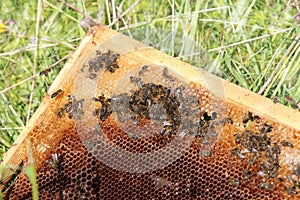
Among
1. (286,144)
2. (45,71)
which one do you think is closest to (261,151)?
(286,144)

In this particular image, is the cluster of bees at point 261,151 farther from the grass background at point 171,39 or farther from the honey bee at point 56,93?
the honey bee at point 56,93

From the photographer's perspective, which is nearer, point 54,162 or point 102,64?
point 54,162

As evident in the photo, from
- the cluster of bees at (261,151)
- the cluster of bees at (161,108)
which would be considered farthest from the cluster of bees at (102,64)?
the cluster of bees at (261,151)

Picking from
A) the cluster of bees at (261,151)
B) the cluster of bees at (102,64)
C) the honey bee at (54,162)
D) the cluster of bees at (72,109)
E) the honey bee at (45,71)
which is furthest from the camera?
the honey bee at (45,71)

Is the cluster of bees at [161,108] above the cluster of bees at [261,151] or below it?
above

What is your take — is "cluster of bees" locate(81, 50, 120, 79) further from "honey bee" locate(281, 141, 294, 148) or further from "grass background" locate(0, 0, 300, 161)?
"honey bee" locate(281, 141, 294, 148)

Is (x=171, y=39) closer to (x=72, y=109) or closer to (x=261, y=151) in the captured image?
(x=72, y=109)

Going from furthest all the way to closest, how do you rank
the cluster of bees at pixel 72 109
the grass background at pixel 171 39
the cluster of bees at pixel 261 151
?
the grass background at pixel 171 39 → the cluster of bees at pixel 72 109 → the cluster of bees at pixel 261 151

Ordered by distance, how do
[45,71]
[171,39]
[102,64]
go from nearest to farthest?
[102,64] < [45,71] < [171,39]
